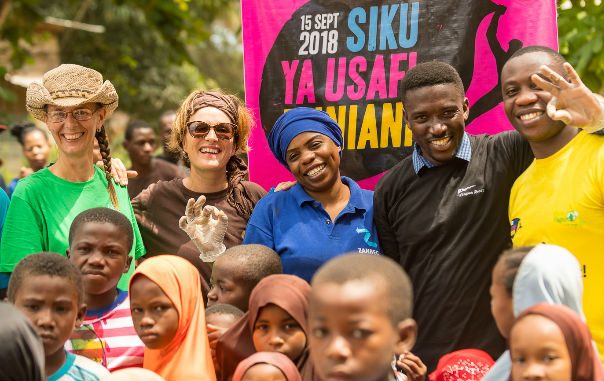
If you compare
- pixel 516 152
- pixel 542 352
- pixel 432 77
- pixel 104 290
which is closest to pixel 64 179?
pixel 104 290

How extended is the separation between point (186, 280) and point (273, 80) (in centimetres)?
227

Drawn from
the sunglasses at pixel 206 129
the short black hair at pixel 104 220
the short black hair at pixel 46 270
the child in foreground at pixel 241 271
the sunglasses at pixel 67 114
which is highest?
the sunglasses at pixel 67 114

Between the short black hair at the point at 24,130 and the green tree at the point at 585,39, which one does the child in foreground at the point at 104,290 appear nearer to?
the green tree at the point at 585,39

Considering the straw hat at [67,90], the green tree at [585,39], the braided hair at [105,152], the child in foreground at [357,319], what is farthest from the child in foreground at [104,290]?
the green tree at [585,39]

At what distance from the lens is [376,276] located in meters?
3.60

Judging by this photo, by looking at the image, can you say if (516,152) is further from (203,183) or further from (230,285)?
(203,183)

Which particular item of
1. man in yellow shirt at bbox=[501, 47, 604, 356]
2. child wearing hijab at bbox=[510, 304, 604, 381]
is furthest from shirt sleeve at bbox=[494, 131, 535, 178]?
child wearing hijab at bbox=[510, 304, 604, 381]

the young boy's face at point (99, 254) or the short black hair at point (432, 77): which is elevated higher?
the short black hair at point (432, 77)

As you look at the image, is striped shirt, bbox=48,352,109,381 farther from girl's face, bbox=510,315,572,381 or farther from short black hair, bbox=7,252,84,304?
girl's face, bbox=510,315,572,381

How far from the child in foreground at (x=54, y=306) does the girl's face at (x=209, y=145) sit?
1502 millimetres

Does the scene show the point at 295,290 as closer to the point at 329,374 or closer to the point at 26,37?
the point at 329,374

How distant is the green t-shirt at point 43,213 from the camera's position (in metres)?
5.14

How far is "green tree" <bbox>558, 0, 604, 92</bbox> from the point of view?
268 inches

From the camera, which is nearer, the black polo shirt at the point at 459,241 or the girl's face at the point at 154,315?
the girl's face at the point at 154,315
